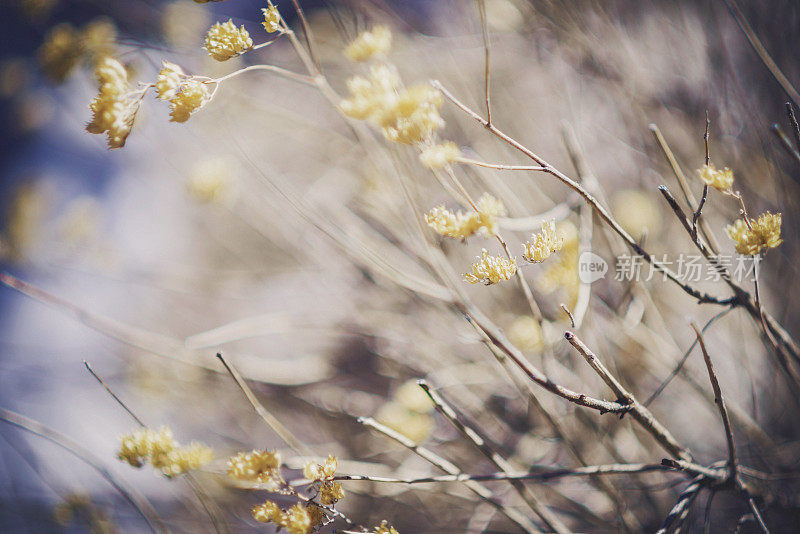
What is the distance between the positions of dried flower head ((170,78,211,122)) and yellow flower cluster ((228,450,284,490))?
0.25 m

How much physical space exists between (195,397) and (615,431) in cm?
96

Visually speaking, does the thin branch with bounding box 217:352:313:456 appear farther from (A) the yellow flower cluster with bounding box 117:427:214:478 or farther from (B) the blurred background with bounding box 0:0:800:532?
(B) the blurred background with bounding box 0:0:800:532

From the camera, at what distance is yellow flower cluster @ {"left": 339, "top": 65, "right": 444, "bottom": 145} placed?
269mm

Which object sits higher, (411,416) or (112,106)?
(112,106)

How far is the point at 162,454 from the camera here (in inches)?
14.4

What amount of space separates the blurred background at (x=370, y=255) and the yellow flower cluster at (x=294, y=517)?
0.22m

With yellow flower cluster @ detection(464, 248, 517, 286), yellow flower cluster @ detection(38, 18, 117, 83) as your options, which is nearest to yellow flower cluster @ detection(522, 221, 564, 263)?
yellow flower cluster @ detection(464, 248, 517, 286)

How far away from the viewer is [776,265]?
2.48 feet

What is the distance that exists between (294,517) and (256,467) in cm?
5

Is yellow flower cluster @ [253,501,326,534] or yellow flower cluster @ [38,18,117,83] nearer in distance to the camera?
yellow flower cluster @ [253,501,326,534]

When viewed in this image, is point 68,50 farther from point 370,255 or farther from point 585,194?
point 585,194

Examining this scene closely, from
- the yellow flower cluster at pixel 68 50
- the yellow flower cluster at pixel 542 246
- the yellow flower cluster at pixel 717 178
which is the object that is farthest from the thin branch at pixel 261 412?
the yellow flower cluster at pixel 68 50

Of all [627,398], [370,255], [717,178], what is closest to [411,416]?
[370,255]

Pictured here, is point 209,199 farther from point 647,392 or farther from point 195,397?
point 647,392
